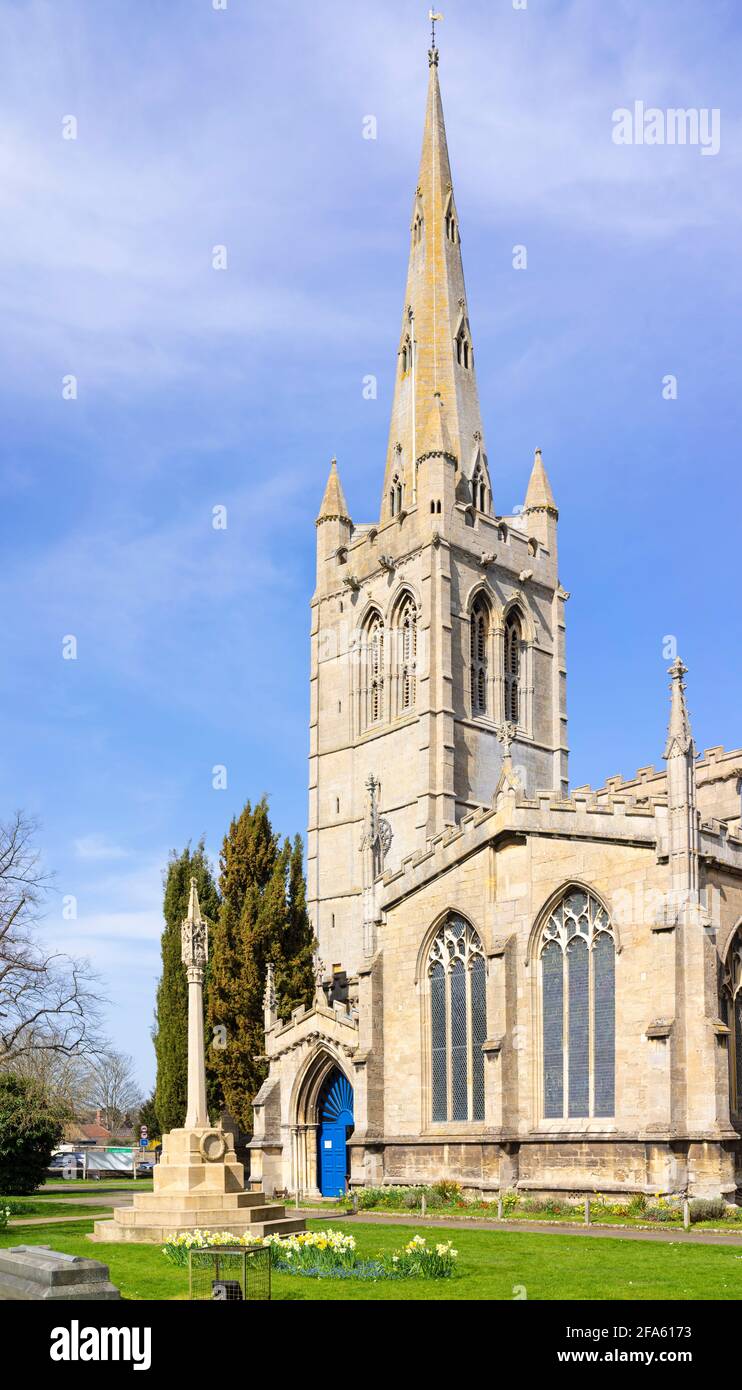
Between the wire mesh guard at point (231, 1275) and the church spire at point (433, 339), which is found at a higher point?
the church spire at point (433, 339)

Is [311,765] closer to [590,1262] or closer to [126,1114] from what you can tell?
[590,1262]

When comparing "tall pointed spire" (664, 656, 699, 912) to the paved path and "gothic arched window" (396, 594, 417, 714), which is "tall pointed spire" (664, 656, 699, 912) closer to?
the paved path

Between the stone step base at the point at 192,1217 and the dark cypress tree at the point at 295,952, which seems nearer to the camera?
the stone step base at the point at 192,1217

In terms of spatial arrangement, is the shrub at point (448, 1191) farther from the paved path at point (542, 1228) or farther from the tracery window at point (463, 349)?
the tracery window at point (463, 349)

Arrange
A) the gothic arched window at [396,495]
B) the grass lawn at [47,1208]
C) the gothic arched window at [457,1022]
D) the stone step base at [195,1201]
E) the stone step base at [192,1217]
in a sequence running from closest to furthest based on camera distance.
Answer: the stone step base at [192,1217], the stone step base at [195,1201], the gothic arched window at [457,1022], the grass lawn at [47,1208], the gothic arched window at [396,495]

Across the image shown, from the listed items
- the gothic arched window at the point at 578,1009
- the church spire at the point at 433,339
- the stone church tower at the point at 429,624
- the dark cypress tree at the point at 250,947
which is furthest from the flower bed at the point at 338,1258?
the church spire at the point at 433,339

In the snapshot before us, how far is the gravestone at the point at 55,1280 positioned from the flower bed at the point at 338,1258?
5360 millimetres

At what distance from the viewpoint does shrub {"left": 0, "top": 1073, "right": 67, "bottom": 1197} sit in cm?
3859

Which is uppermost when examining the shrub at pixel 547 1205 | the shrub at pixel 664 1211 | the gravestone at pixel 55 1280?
the gravestone at pixel 55 1280

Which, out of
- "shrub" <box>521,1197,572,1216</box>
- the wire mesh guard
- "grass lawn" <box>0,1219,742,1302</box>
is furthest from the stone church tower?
the wire mesh guard

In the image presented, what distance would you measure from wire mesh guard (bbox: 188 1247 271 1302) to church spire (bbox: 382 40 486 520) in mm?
52299

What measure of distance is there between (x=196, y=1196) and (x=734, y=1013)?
1323 cm

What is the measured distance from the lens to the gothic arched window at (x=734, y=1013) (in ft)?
97.1
